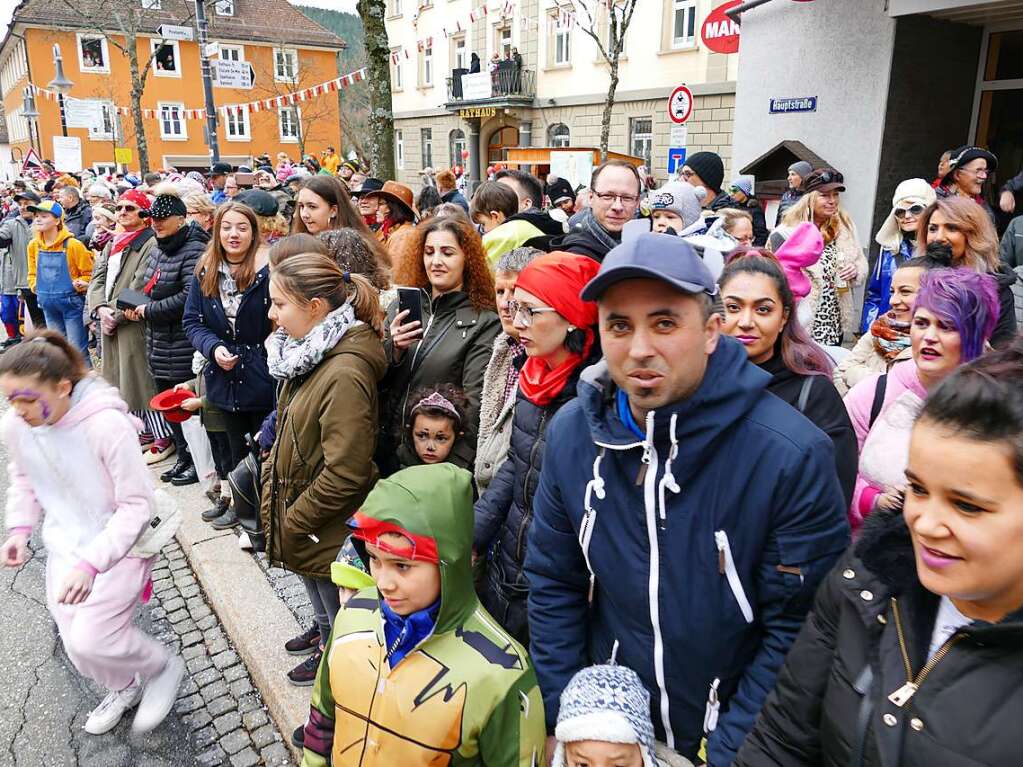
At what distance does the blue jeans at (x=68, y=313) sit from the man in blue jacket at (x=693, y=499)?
8.63 meters

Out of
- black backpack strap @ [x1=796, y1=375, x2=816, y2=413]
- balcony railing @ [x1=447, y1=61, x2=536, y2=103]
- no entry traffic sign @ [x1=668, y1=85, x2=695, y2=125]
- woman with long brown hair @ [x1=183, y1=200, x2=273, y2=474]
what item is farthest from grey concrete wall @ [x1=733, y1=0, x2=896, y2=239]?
balcony railing @ [x1=447, y1=61, x2=536, y2=103]

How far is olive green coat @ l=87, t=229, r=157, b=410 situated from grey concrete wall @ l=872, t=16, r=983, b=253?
27.9 ft

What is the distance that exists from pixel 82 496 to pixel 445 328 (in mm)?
1734

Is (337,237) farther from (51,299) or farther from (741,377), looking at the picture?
(51,299)

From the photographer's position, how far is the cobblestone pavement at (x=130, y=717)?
3148 millimetres

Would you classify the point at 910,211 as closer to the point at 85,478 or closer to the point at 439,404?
the point at 439,404

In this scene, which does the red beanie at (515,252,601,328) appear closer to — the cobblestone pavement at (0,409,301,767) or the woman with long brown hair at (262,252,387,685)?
the woman with long brown hair at (262,252,387,685)

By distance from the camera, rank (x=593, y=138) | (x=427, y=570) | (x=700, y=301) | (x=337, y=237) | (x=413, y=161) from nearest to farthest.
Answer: (x=700, y=301), (x=427, y=570), (x=337, y=237), (x=593, y=138), (x=413, y=161)

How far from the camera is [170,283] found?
5324 mm

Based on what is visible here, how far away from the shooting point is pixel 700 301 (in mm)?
1650

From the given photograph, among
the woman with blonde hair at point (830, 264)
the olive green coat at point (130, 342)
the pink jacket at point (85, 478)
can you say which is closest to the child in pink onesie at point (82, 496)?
the pink jacket at point (85, 478)

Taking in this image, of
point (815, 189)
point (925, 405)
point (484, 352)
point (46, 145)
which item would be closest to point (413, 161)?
point (46, 145)

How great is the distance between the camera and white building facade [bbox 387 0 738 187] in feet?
66.3

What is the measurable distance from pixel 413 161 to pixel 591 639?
3452 cm
